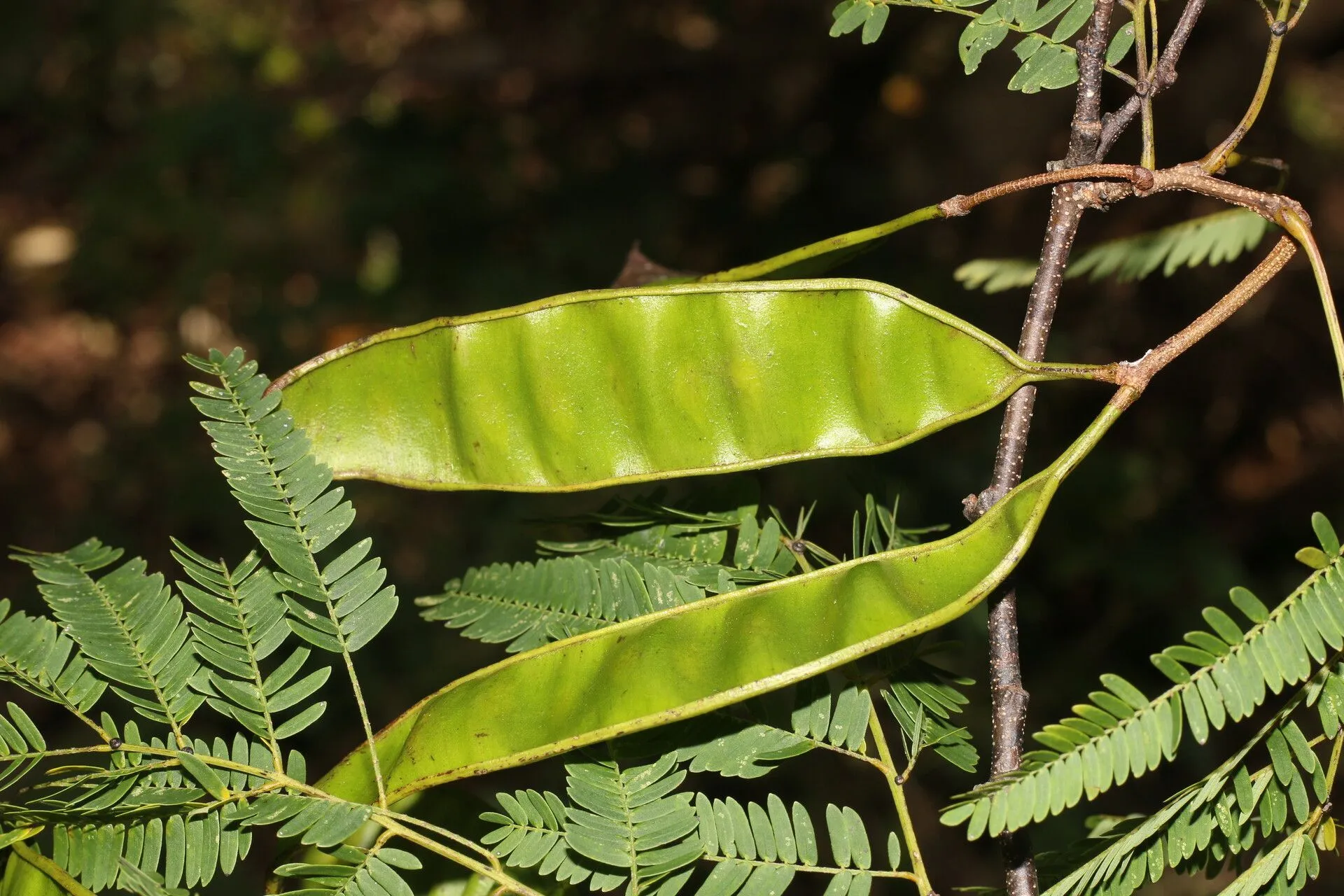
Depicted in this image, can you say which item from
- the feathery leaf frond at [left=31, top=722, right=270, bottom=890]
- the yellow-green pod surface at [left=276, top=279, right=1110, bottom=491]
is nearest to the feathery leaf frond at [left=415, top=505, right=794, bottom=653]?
the yellow-green pod surface at [left=276, top=279, right=1110, bottom=491]

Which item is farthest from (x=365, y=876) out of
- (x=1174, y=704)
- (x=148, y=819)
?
(x=1174, y=704)

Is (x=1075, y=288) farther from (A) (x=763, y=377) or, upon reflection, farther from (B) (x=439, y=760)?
(B) (x=439, y=760)

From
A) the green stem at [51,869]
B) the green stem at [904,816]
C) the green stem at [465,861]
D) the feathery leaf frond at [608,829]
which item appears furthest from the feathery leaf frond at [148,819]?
the green stem at [904,816]

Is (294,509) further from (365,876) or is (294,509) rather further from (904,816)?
(904,816)

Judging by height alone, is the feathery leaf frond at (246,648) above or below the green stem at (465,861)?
above

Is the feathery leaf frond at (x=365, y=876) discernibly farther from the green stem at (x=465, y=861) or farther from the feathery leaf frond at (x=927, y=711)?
the feathery leaf frond at (x=927, y=711)

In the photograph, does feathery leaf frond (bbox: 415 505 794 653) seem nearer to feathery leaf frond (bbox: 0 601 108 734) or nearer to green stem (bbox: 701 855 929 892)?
green stem (bbox: 701 855 929 892)
